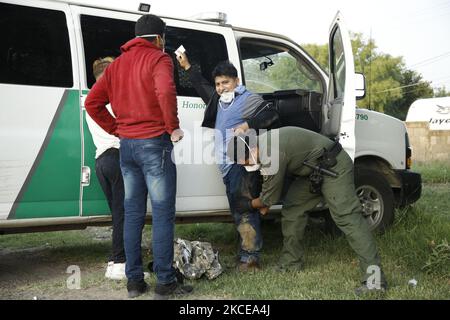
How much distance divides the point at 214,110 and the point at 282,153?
2.90 feet

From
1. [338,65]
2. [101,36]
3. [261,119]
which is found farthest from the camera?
[338,65]

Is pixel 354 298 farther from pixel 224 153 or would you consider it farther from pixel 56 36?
pixel 56 36

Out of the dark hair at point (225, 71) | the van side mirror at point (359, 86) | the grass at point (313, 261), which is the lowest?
the grass at point (313, 261)

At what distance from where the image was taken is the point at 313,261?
180 inches

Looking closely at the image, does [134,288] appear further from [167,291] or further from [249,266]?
[249,266]

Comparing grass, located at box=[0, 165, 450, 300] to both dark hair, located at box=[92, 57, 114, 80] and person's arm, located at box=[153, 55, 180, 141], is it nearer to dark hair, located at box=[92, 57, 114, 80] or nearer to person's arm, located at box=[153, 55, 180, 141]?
person's arm, located at box=[153, 55, 180, 141]

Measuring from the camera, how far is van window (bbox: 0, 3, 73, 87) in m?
3.71

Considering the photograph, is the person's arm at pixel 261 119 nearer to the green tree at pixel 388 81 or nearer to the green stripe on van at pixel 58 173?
the green stripe on van at pixel 58 173

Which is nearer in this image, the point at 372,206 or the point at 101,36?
the point at 101,36

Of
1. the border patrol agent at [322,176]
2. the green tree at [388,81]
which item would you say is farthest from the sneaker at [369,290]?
the green tree at [388,81]

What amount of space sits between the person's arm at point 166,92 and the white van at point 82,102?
0.97 metres

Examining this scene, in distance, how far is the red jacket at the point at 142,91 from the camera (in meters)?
3.31

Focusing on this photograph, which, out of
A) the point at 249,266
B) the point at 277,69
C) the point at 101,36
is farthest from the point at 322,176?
the point at 101,36
